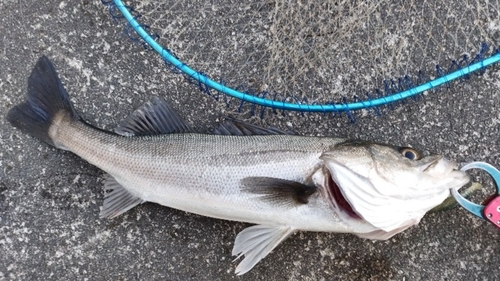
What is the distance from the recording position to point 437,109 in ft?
9.12

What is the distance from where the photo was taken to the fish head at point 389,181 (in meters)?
2.21

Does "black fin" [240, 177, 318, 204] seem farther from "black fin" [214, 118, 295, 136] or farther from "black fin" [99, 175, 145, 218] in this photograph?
"black fin" [99, 175, 145, 218]

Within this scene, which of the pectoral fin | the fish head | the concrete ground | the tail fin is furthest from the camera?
the concrete ground

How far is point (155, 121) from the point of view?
252 cm

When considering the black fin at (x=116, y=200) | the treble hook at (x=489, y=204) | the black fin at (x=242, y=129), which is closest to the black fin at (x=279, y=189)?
the black fin at (x=242, y=129)

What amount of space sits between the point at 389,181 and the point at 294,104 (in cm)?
66

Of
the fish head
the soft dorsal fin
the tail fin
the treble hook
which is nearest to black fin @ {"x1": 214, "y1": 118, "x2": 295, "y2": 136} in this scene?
the soft dorsal fin

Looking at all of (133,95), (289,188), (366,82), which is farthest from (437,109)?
(133,95)

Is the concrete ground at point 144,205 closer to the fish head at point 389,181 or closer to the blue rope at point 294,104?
the blue rope at point 294,104

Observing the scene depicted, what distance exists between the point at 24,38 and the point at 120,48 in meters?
0.50

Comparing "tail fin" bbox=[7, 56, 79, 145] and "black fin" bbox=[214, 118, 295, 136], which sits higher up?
"tail fin" bbox=[7, 56, 79, 145]

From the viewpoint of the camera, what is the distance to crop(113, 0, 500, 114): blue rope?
2568mm

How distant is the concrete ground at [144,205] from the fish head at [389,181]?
0.50 meters

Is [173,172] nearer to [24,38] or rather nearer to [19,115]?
[19,115]
